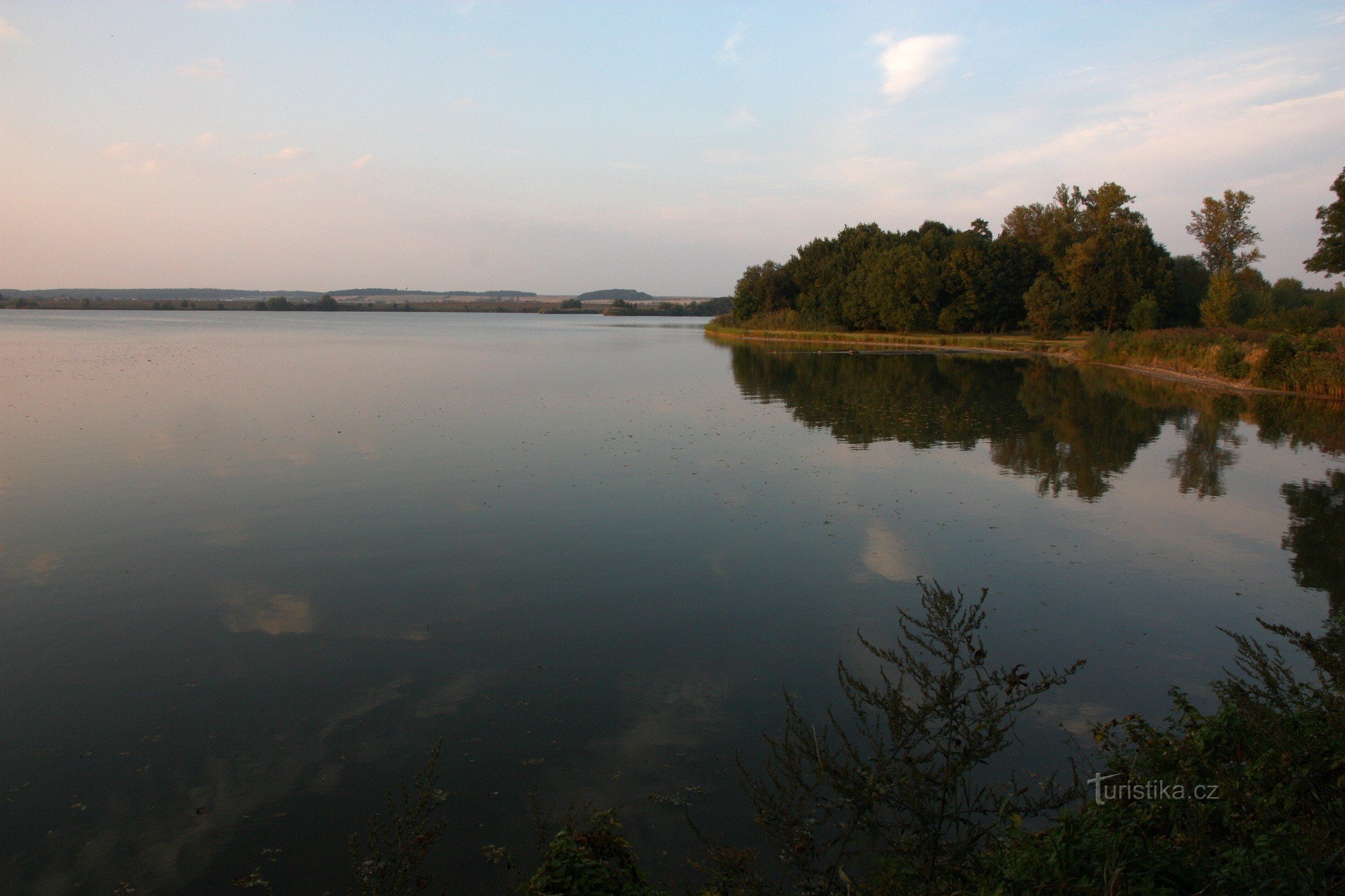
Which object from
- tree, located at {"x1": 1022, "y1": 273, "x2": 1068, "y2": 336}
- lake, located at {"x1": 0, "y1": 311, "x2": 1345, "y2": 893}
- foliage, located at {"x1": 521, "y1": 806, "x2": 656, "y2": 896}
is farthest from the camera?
tree, located at {"x1": 1022, "y1": 273, "x2": 1068, "y2": 336}

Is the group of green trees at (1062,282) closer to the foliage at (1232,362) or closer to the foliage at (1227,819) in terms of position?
the foliage at (1232,362)

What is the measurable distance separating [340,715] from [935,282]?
6238cm

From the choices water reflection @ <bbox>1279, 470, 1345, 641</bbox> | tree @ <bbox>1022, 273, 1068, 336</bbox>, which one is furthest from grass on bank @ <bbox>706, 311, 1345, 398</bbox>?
water reflection @ <bbox>1279, 470, 1345, 641</bbox>

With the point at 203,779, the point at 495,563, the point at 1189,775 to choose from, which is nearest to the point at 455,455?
the point at 495,563

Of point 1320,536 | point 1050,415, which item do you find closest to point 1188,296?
point 1050,415

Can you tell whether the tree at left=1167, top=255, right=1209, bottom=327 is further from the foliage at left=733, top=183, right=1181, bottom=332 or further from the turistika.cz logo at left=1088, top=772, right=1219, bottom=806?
the turistika.cz logo at left=1088, top=772, right=1219, bottom=806

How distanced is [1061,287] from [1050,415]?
148 feet

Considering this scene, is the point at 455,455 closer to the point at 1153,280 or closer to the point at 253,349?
the point at 253,349

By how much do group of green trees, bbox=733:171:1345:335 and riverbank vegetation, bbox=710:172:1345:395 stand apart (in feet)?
0.34

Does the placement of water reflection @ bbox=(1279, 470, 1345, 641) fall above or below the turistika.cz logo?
below

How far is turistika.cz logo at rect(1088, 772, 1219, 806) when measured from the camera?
4375 millimetres

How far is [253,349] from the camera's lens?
46.2m

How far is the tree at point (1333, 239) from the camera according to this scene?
40.0 meters

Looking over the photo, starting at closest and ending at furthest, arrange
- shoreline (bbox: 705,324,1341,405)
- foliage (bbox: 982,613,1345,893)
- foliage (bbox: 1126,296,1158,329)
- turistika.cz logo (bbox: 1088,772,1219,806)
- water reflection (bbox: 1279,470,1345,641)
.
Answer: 1. foliage (bbox: 982,613,1345,893)
2. turistika.cz logo (bbox: 1088,772,1219,806)
3. water reflection (bbox: 1279,470,1345,641)
4. shoreline (bbox: 705,324,1341,405)
5. foliage (bbox: 1126,296,1158,329)
